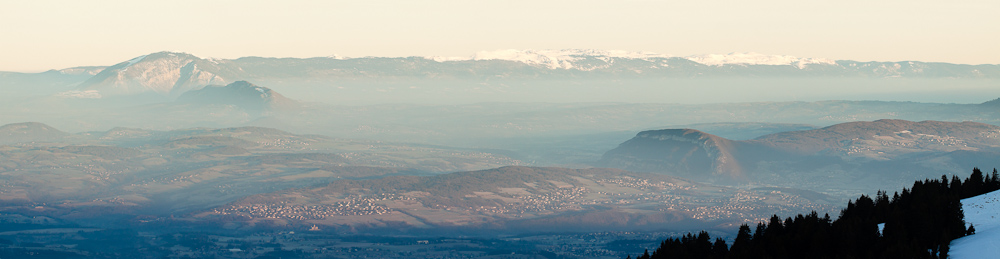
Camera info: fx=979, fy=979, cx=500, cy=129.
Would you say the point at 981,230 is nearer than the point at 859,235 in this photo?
No

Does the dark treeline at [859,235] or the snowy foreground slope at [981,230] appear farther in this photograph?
the dark treeline at [859,235]

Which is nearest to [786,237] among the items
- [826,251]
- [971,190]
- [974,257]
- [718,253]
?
[826,251]

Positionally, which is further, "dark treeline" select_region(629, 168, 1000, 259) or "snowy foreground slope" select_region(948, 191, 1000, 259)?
"dark treeline" select_region(629, 168, 1000, 259)

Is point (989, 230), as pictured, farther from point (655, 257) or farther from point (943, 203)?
point (655, 257)

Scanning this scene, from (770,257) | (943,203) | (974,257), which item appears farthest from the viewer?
(943,203)

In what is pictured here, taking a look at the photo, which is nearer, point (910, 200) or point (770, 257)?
point (770, 257)

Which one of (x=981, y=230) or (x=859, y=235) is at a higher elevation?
(x=981, y=230)

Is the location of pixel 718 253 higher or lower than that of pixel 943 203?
lower

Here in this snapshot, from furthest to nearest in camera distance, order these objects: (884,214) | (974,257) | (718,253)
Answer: (884,214) → (718,253) → (974,257)
